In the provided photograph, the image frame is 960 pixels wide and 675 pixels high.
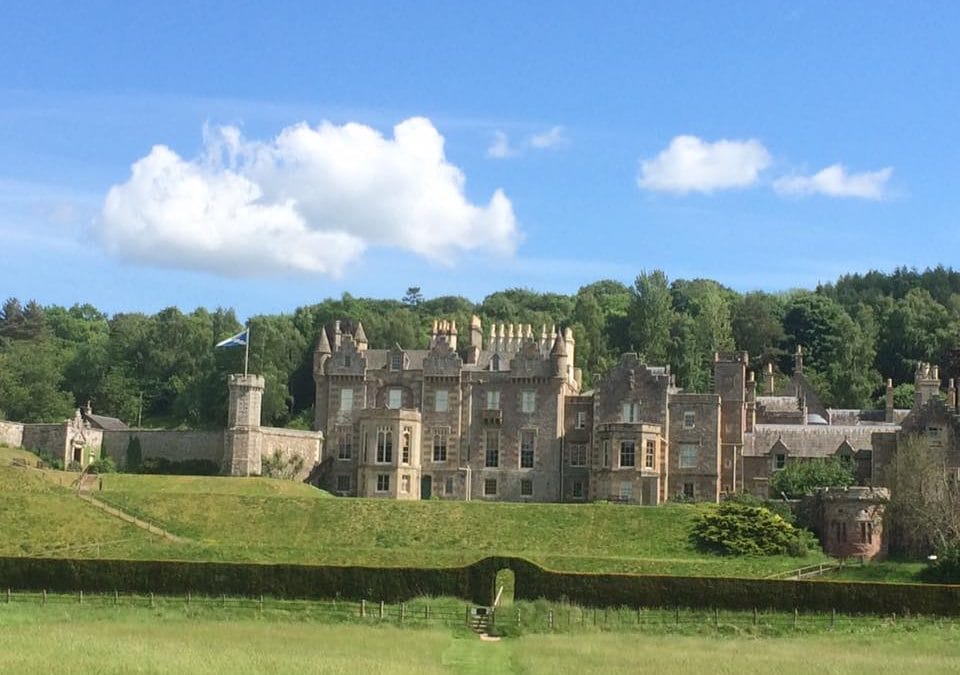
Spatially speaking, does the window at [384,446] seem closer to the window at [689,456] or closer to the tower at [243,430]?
the tower at [243,430]

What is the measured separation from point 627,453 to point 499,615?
94.5 feet

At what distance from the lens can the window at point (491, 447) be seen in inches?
3073

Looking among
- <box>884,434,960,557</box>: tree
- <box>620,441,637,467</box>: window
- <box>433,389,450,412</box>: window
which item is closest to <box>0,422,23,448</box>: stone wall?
<box>433,389,450,412</box>: window

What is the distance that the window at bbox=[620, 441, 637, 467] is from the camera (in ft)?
240

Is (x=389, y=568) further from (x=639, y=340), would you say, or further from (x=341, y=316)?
(x=341, y=316)

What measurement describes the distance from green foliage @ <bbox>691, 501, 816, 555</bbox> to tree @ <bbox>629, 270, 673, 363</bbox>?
41805 millimetres

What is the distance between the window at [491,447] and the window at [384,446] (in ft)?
17.3

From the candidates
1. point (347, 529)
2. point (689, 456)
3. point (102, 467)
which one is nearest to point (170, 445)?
point (102, 467)

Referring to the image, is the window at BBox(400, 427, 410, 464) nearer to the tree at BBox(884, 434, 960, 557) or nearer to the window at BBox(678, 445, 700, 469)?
the window at BBox(678, 445, 700, 469)

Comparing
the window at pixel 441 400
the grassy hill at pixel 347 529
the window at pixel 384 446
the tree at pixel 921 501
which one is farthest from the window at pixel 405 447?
the tree at pixel 921 501

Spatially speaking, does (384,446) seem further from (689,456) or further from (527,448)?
(689,456)

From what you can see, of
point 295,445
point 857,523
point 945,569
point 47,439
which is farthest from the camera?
point 47,439

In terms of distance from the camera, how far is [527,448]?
77.6 m

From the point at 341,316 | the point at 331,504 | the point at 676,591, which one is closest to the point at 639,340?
the point at 341,316
